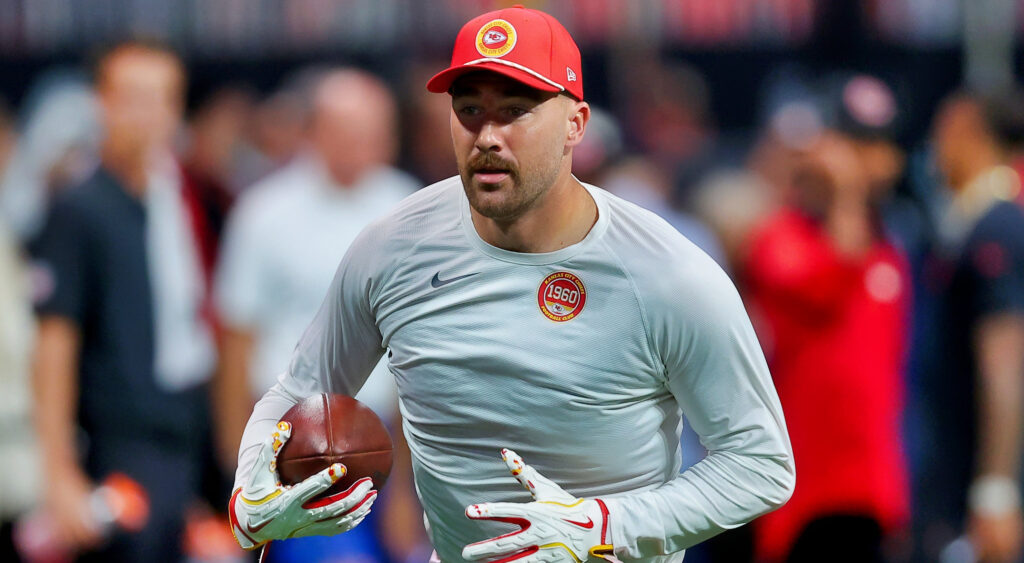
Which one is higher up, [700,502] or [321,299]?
[700,502]

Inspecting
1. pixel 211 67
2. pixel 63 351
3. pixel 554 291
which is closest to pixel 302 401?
pixel 554 291

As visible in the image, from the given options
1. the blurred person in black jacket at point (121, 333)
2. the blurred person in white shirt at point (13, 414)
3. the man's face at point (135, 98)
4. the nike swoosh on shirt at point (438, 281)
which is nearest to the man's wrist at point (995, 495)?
the blurred person in black jacket at point (121, 333)

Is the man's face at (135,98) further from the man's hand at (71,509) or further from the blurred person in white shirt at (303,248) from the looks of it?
the man's hand at (71,509)

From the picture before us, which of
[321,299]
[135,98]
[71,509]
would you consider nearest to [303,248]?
[321,299]

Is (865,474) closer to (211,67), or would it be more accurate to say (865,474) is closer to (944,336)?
(944,336)

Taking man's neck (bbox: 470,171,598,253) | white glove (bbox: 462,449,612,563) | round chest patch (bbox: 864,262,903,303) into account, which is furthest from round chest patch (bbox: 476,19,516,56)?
round chest patch (bbox: 864,262,903,303)

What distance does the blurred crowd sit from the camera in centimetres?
632

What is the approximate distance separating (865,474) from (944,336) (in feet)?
3.57

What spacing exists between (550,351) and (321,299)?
3.23m

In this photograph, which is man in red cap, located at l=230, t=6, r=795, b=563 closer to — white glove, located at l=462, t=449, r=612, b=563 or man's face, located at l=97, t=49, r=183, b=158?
white glove, located at l=462, t=449, r=612, b=563

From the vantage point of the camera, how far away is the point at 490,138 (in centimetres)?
364

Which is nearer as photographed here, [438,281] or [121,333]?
[438,281]

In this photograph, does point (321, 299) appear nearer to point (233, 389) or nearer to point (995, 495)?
point (233, 389)

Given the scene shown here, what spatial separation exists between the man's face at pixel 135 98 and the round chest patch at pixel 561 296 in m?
3.60
